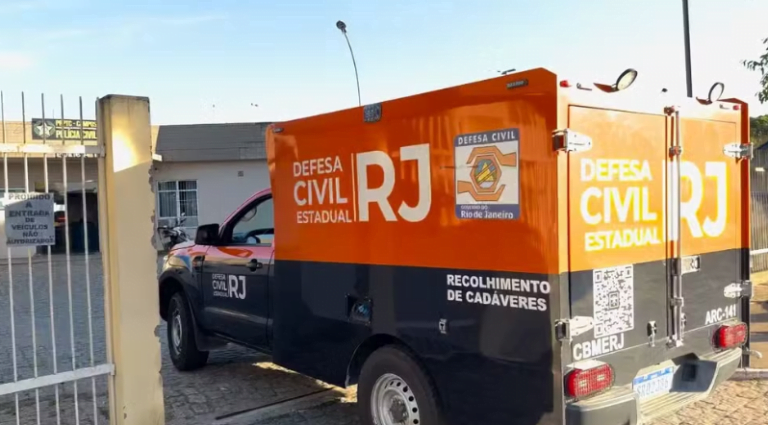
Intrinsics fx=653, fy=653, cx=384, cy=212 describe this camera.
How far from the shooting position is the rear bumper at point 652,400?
3500 mm

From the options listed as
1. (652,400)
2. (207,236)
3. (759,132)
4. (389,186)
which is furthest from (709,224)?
(759,132)

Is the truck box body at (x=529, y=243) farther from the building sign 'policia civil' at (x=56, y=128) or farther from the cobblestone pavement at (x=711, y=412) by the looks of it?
the building sign 'policia civil' at (x=56, y=128)

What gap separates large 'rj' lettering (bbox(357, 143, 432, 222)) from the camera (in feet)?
13.4

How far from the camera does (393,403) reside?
4.37 meters

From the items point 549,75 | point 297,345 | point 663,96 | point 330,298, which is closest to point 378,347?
point 330,298

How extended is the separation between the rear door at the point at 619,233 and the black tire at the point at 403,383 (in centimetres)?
100

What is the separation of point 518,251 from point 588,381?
799 millimetres

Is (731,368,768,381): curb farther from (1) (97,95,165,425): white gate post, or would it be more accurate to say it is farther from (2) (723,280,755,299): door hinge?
(1) (97,95,165,425): white gate post

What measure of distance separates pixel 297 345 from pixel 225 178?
20.0m

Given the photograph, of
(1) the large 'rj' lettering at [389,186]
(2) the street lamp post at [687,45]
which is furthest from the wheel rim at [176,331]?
(2) the street lamp post at [687,45]

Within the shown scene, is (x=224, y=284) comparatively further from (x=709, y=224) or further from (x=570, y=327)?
(x=709, y=224)

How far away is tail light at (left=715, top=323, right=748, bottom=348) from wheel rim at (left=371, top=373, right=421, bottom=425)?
2.19 m

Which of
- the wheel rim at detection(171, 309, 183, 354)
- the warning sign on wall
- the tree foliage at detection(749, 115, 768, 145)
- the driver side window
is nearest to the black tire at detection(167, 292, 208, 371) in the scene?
the wheel rim at detection(171, 309, 183, 354)

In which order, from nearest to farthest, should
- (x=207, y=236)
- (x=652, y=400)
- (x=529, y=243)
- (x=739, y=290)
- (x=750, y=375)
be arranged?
(x=529, y=243), (x=652, y=400), (x=739, y=290), (x=750, y=375), (x=207, y=236)
